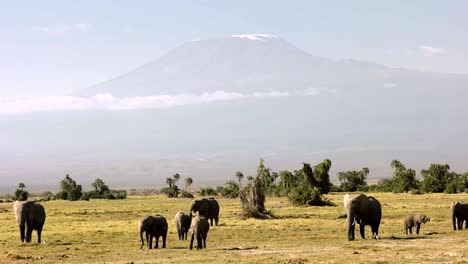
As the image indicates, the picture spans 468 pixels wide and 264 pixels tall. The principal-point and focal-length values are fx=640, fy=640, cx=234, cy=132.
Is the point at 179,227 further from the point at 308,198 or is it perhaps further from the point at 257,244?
the point at 308,198

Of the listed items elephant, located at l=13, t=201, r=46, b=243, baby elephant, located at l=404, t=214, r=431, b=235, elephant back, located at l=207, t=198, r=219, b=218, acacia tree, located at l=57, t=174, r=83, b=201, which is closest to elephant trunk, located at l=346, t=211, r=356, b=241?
baby elephant, located at l=404, t=214, r=431, b=235

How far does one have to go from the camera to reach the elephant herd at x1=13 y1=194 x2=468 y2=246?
108 feet

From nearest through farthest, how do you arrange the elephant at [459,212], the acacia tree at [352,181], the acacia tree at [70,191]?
the elephant at [459,212] < the acacia tree at [70,191] < the acacia tree at [352,181]

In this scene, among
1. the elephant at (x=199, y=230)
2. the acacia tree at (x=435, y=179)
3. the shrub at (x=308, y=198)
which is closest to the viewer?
the elephant at (x=199, y=230)

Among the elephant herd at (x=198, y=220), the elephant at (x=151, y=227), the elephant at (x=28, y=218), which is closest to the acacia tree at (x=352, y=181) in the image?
the elephant herd at (x=198, y=220)

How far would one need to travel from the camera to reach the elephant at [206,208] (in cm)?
4544

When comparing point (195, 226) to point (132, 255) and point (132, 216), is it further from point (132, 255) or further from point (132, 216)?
point (132, 216)

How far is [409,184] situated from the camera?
108 meters

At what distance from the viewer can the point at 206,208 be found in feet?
151

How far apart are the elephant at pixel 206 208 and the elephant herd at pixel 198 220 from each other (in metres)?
6.97

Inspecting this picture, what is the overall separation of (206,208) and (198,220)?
45.5ft

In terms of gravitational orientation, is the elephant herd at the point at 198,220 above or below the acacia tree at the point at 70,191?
below

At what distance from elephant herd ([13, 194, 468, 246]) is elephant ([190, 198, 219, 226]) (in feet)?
22.9

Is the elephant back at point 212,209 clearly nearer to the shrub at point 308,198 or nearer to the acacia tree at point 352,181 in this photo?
the shrub at point 308,198
